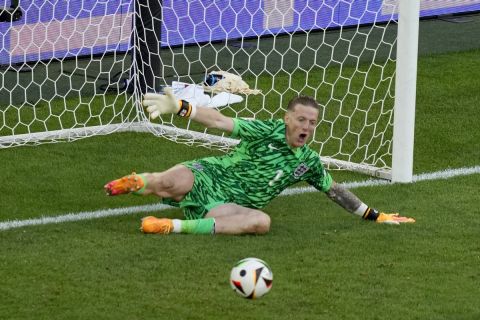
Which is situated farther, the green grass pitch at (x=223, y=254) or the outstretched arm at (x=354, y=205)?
the outstretched arm at (x=354, y=205)

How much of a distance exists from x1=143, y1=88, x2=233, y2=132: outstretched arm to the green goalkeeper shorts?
43 cm

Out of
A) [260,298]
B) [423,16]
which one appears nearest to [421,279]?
[260,298]

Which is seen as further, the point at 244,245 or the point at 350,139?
the point at 350,139

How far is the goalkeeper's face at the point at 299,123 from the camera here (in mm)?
8375

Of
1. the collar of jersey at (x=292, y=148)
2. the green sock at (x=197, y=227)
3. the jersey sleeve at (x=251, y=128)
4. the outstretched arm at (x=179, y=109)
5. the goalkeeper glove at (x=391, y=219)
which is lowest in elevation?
the goalkeeper glove at (x=391, y=219)

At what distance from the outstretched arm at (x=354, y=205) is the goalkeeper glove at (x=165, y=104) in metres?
1.25

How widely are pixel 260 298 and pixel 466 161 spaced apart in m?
4.03

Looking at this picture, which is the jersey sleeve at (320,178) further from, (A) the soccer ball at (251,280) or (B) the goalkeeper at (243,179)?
(A) the soccer ball at (251,280)

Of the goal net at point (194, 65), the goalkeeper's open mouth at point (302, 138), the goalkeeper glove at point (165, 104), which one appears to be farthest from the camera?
the goal net at point (194, 65)

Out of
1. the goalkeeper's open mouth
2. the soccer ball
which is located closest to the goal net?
the goalkeeper's open mouth

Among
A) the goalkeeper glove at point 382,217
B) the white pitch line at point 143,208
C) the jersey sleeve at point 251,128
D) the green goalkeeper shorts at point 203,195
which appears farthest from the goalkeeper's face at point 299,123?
the white pitch line at point 143,208

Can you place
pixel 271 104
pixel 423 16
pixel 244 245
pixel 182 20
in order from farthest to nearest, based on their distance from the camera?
pixel 423 16, pixel 182 20, pixel 271 104, pixel 244 245

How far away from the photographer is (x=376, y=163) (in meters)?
10.6

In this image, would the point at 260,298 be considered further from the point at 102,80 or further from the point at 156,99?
the point at 102,80
